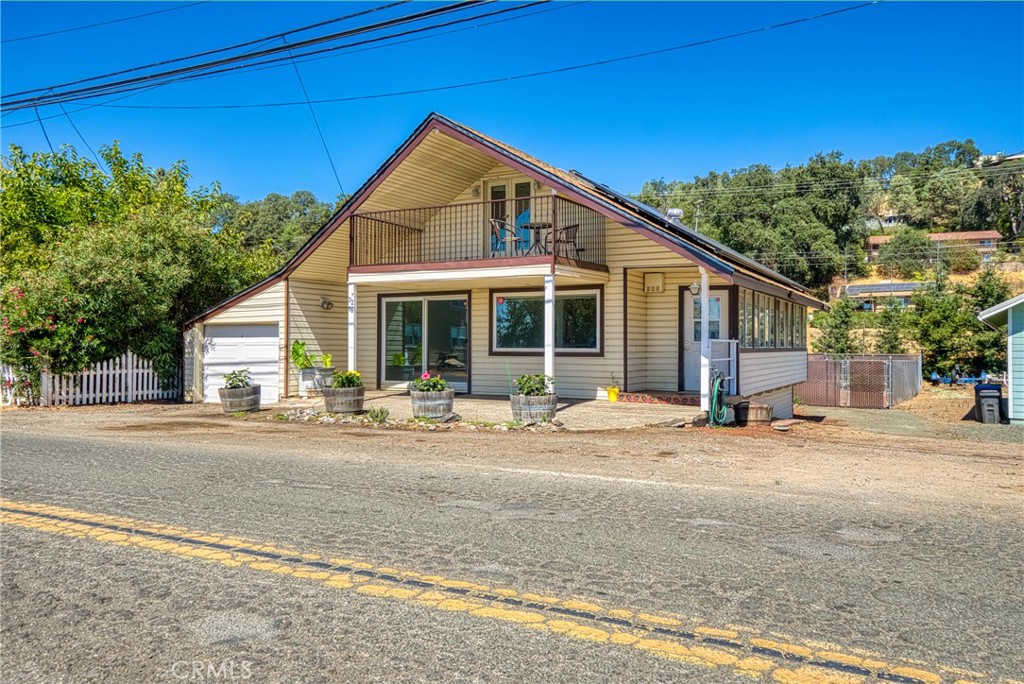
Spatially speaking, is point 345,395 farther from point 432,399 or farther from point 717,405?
point 717,405

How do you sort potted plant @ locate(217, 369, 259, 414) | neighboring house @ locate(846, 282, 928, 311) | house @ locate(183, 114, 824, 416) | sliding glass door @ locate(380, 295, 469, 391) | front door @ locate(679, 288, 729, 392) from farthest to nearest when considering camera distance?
neighboring house @ locate(846, 282, 928, 311) → sliding glass door @ locate(380, 295, 469, 391) → front door @ locate(679, 288, 729, 392) → potted plant @ locate(217, 369, 259, 414) → house @ locate(183, 114, 824, 416)

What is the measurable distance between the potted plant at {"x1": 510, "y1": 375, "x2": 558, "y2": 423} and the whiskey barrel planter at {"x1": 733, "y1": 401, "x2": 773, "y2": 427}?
13.2 feet

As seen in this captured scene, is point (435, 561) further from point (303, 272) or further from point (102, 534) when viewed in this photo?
point (303, 272)

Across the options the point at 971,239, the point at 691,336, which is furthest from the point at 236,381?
the point at 971,239

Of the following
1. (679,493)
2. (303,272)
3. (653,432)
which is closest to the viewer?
(679,493)

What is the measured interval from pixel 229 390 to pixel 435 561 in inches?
480

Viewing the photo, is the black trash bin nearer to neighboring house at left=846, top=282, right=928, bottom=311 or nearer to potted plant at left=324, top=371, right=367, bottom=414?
potted plant at left=324, top=371, right=367, bottom=414

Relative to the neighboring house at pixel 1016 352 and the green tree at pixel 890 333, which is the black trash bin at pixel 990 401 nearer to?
the neighboring house at pixel 1016 352

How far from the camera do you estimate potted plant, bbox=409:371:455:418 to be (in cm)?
1398

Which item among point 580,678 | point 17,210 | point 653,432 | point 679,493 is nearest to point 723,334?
point 653,432

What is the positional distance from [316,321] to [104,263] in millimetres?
5066

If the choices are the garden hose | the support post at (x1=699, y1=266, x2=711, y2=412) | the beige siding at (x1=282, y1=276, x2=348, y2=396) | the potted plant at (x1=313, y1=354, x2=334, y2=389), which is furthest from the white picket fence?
the garden hose

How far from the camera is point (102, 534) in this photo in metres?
5.84

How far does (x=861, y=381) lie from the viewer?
26969 millimetres
